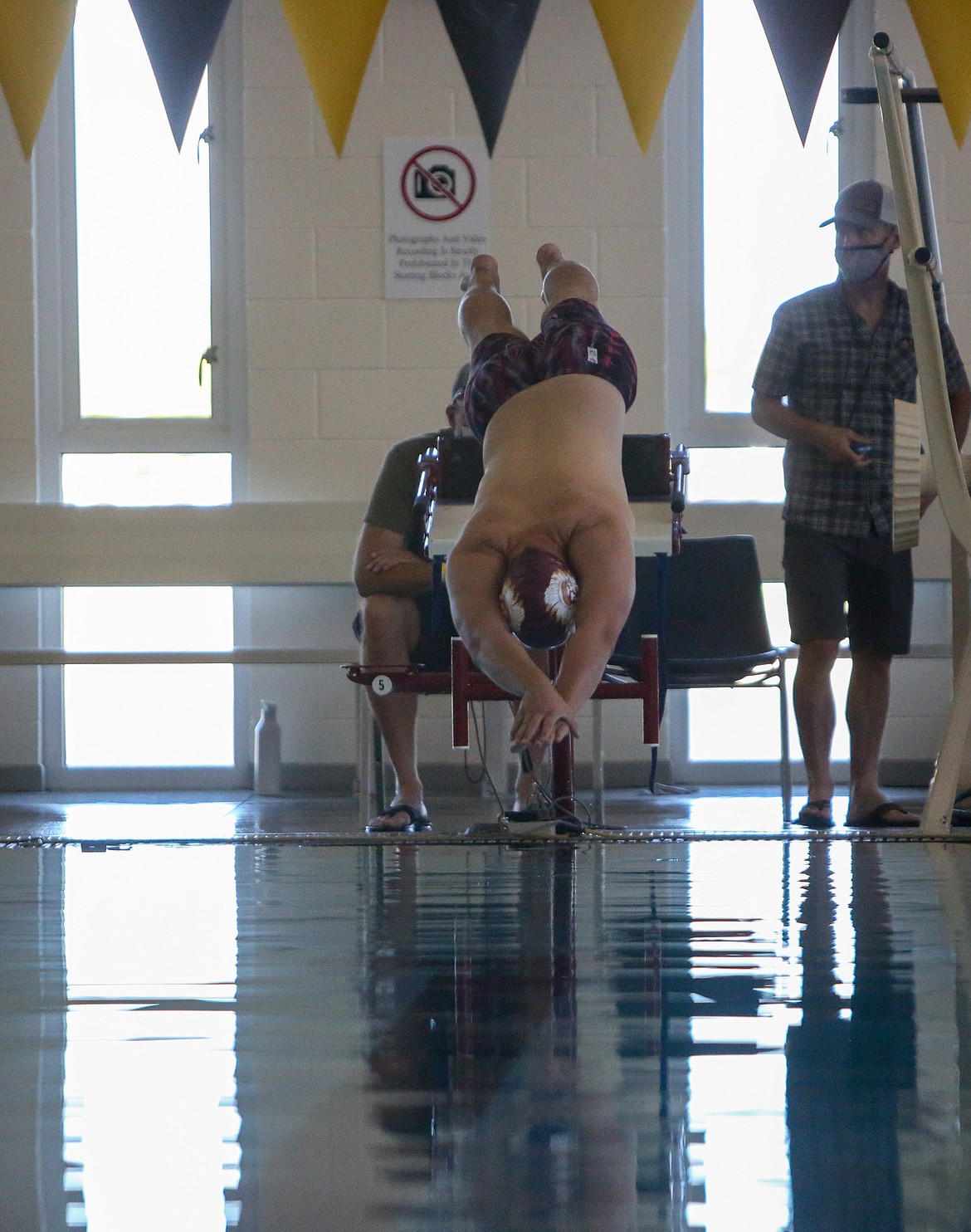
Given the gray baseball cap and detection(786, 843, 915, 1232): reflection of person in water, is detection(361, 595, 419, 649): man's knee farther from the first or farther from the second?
detection(786, 843, 915, 1232): reflection of person in water

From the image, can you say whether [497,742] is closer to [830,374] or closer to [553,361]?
[830,374]

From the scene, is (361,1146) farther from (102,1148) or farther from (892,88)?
(892,88)

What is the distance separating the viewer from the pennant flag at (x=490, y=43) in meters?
3.14

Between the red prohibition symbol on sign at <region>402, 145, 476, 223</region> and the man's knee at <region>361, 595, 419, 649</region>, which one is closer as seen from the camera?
the man's knee at <region>361, 595, 419, 649</region>

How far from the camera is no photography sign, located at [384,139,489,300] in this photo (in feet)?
16.1

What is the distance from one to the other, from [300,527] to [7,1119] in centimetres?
411

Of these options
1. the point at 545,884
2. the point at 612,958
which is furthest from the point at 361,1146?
the point at 545,884

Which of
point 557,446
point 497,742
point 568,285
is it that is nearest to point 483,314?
point 568,285

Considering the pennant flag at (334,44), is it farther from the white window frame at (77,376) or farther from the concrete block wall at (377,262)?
the white window frame at (77,376)

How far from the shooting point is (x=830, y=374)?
3.26 meters

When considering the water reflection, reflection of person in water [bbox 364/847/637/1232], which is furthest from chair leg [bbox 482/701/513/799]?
reflection of person in water [bbox 364/847/637/1232]

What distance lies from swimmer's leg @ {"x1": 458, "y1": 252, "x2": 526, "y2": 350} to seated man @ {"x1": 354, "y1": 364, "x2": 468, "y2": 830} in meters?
0.16

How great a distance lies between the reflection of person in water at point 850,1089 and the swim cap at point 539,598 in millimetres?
1007

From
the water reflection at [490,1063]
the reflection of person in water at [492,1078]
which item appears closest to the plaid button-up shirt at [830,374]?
the water reflection at [490,1063]
